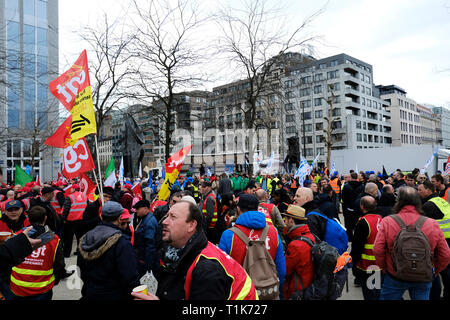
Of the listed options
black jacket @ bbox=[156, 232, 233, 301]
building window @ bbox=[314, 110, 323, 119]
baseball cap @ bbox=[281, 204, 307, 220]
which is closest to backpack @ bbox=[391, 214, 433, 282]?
baseball cap @ bbox=[281, 204, 307, 220]

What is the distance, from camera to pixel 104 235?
3.03 m

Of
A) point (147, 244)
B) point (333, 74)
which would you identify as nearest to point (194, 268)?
point (147, 244)

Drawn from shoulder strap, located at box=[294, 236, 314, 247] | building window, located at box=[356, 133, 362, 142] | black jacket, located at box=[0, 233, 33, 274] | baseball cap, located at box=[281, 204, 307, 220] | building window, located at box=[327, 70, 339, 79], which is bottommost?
shoulder strap, located at box=[294, 236, 314, 247]

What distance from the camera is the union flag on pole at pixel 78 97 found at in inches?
223

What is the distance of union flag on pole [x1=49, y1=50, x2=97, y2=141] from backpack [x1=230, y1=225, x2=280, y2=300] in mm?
3818

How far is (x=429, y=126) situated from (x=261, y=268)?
414ft

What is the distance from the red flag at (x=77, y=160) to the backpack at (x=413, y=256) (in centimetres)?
498

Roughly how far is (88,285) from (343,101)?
74904 mm

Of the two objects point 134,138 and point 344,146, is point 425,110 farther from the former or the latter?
point 134,138

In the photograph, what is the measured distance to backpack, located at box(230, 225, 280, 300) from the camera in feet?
9.89

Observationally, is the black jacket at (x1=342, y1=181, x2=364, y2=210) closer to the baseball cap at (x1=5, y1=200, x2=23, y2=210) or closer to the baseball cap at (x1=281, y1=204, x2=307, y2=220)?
the baseball cap at (x1=281, y1=204, x2=307, y2=220)

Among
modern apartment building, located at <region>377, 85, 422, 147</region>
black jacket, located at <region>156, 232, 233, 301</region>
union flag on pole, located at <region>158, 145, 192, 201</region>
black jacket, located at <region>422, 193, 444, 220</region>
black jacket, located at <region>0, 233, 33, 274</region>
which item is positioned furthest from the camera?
modern apartment building, located at <region>377, 85, 422, 147</region>

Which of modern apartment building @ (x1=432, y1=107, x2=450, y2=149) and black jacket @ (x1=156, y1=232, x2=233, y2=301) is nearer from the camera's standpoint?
black jacket @ (x1=156, y1=232, x2=233, y2=301)
